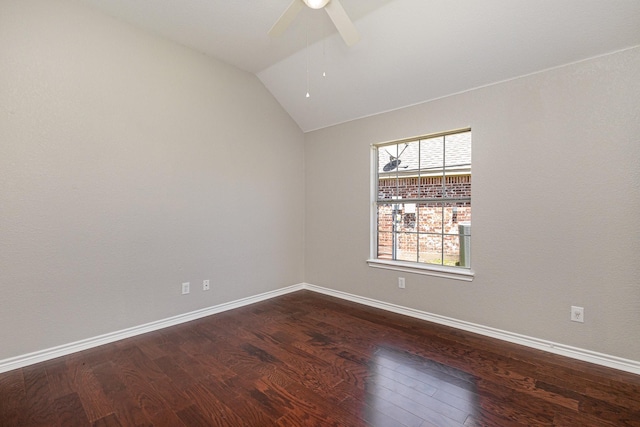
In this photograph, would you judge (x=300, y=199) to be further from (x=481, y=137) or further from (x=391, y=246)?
(x=481, y=137)

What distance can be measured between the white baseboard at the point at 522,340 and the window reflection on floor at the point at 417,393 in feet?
2.77

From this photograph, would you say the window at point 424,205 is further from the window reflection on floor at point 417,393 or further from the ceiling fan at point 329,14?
the ceiling fan at point 329,14

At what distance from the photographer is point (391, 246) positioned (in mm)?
3686

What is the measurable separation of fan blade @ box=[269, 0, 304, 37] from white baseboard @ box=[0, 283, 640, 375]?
9.37 ft

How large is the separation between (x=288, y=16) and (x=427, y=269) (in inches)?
105

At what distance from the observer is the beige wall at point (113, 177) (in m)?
2.26

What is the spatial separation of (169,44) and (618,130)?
4.02m

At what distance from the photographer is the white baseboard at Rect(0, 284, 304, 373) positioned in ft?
7.37

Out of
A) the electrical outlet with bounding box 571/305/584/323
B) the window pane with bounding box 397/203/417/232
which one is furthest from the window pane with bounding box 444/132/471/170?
the electrical outlet with bounding box 571/305/584/323

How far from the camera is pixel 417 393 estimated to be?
1936mm

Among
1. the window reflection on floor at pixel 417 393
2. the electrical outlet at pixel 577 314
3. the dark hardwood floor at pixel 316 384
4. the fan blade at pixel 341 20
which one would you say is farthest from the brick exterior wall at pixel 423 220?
the fan blade at pixel 341 20

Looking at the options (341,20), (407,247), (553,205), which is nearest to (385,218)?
(407,247)

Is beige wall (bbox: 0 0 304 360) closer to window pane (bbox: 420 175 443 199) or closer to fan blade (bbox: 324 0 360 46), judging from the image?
fan blade (bbox: 324 0 360 46)

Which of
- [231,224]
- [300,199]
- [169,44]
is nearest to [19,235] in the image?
[231,224]
